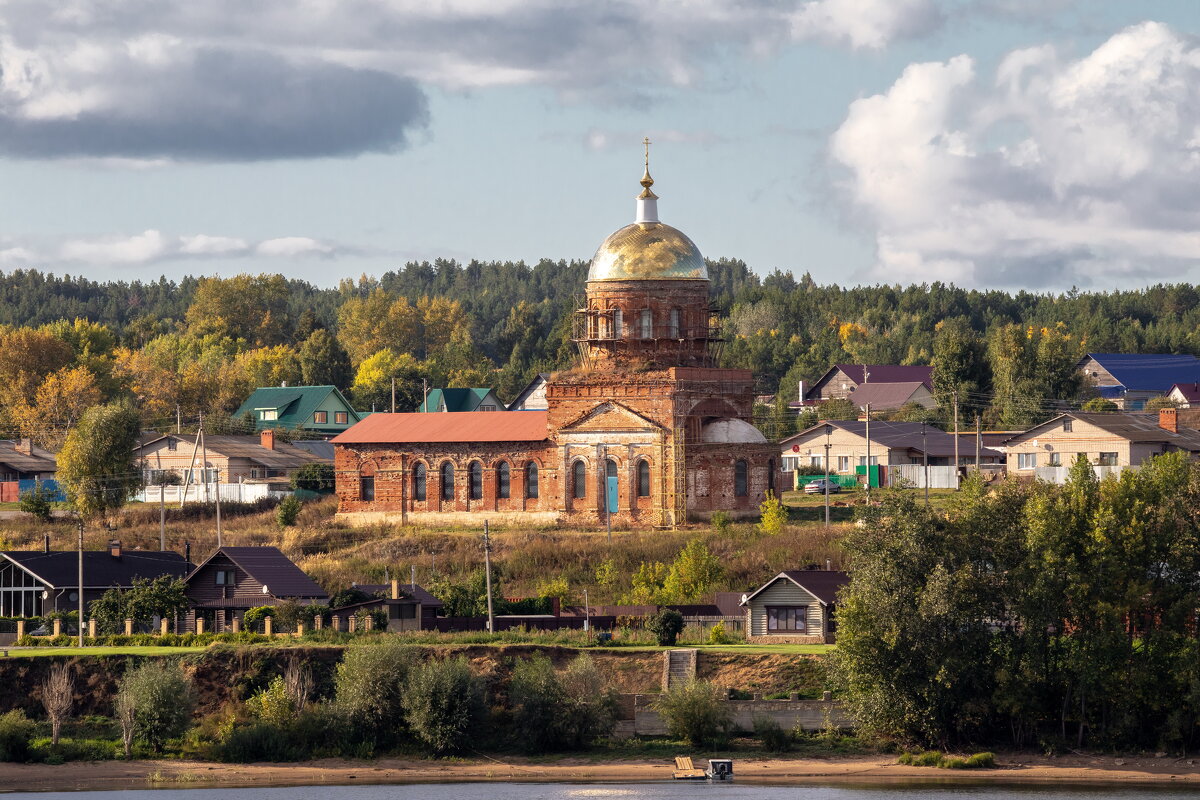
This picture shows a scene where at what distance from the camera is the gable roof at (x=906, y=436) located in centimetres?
8438

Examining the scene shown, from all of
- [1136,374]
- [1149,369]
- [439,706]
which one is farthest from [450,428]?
[1149,369]

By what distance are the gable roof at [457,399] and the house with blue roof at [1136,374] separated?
3501 centimetres

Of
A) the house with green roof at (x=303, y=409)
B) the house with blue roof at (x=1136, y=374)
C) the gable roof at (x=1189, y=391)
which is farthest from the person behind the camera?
the house with blue roof at (x=1136, y=374)

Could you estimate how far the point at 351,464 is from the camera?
75312 mm

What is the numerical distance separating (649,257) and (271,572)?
833 inches

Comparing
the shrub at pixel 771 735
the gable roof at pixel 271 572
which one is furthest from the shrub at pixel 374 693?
the gable roof at pixel 271 572

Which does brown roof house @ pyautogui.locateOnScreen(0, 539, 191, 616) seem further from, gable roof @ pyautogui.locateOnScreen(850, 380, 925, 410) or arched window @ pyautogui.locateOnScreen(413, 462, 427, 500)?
gable roof @ pyautogui.locateOnScreen(850, 380, 925, 410)

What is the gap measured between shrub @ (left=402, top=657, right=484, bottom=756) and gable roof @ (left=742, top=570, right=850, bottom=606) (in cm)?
996

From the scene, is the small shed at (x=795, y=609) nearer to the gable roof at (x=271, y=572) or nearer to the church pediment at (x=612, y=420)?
the gable roof at (x=271, y=572)

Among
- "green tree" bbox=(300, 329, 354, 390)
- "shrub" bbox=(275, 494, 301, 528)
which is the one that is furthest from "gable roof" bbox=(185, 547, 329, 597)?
"green tree" bbox=(300, 329, 354, 390)

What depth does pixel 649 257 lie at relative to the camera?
73.2 m

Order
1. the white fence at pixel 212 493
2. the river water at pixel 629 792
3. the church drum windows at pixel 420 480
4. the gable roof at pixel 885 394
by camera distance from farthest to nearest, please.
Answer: the gable roof at pixel 885 394, the white fence at pixel 212 493, the church drum windows at pixel 420 480, the river water at pixel 629 792

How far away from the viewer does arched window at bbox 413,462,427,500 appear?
245 feet

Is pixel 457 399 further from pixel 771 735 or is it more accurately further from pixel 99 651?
pixel 771 735
